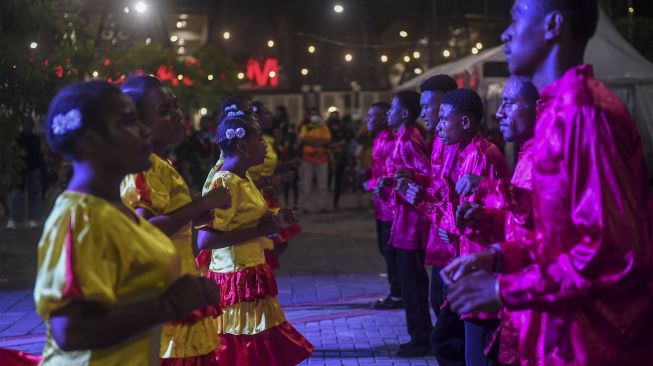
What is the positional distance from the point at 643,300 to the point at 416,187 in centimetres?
298

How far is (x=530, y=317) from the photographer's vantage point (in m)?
2.93

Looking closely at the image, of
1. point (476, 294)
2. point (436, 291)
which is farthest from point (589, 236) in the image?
point (436, 291)

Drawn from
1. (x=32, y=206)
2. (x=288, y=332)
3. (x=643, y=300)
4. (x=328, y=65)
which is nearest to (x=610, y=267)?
(x=643, y=300)

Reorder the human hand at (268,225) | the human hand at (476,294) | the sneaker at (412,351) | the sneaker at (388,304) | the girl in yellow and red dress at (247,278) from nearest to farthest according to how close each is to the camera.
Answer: the human hand at (476,294) → the human hand at (268,225) → the girl in yellow and red dress at (247,278) → the sneaker at (412,351) → the sneaker at (388,304)

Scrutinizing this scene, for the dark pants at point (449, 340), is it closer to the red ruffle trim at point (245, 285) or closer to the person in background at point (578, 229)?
the red ruffle trim at point (245, 285)

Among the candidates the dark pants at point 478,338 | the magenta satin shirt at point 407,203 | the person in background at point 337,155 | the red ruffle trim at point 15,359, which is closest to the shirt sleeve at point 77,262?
the red ruffle trim at point 15,359

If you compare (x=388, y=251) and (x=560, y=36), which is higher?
(x=560, y=36)

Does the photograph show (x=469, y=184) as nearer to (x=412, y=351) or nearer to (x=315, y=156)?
(x=412, y=351)

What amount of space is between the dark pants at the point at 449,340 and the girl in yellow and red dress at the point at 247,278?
82 centimetres

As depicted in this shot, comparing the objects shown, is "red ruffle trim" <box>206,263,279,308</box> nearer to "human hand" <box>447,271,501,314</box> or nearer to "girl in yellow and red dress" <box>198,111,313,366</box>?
"girl in yellow and red dress" <box>198,111,313,366</box>

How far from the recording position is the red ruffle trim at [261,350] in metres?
5.48

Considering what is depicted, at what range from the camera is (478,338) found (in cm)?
486

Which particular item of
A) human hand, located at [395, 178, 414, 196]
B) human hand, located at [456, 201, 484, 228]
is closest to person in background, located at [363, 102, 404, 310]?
human hand, located at [395, 178, 414, 196]

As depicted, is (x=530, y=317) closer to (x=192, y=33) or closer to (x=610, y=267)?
(x=610, y=267)
